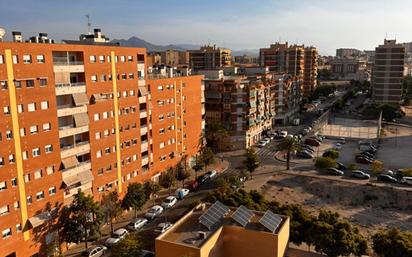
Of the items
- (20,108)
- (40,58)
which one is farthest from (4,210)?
(40,58)

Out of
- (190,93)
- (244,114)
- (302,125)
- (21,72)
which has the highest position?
(21,72)

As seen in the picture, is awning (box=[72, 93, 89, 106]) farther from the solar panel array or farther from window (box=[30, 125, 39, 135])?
the solar panel array

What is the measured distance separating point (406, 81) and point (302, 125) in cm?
8220

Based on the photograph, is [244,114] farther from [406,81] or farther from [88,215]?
[406,81]

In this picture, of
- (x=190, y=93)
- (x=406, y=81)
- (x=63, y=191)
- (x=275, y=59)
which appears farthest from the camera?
(x=406, y=81)

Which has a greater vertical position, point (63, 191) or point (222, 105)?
point (222, 105)

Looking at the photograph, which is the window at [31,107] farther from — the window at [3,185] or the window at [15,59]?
the window at [3,185]

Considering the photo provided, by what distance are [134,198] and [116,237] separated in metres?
6.51

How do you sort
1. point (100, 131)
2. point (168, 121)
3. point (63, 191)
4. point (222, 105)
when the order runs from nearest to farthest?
point (63, 191), point (100, 131), point (168, 121), point (222, 105)

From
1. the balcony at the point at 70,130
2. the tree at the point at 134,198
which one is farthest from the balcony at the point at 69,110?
the tree at the point at 134,198

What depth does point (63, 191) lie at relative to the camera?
129ft

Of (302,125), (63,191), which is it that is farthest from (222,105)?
(63,191)

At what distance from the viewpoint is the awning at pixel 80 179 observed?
3959 cm

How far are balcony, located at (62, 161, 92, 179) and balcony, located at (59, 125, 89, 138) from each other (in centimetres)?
364
